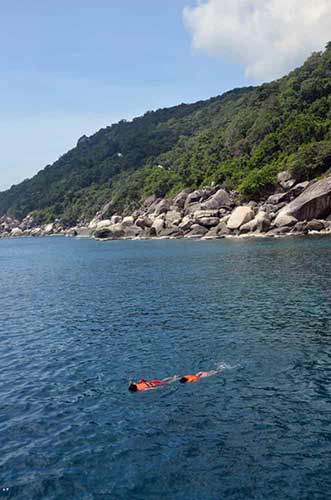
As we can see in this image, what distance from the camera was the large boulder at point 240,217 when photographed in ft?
247

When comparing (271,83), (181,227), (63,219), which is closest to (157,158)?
(63,219)

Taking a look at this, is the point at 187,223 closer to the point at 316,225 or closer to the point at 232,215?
the point at 232,215

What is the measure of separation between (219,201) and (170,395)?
71932mm

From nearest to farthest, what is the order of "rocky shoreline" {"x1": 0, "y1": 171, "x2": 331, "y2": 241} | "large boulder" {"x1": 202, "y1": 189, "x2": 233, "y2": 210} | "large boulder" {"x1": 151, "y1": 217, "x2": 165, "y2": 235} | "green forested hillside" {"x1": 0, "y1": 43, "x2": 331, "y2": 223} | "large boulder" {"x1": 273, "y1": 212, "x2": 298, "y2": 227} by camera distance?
"rocky shoreline" {"x1": 0, "y1": 171, "x2": 331, "y2": 241}, "large boulder" {"x1": 273, "y1": 212, "x2": 298, "y2": 227}, "green forested hillside" {"x1": 0, "y1": 43, "x2": 331, "y2": 223}, "large boulder" {"x1": 202, "y1": 189, "x2": 233, "y2": 210}, "large boulder" {"x1": 151, "y1": 217, "x2": 165, "y2": 235}

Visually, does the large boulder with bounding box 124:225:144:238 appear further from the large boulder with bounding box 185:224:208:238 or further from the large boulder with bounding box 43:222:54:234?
the large boulder with bounding box 43:222:54:234

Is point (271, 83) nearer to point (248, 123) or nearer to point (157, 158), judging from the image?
point (248, 123)

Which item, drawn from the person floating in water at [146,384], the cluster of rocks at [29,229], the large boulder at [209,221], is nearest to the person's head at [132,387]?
the person floating in water at [146,384]

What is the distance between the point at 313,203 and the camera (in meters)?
66.6

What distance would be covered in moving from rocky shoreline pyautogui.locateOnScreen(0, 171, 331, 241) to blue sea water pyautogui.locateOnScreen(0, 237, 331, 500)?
35.0m

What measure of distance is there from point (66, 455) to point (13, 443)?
6.27 feet

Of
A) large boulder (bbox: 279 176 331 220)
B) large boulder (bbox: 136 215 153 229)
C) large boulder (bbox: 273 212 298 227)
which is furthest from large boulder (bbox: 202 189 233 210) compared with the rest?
large boulder (bbox: 279 176 331 220)

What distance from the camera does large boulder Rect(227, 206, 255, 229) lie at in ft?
247

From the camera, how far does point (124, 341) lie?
2244 cm

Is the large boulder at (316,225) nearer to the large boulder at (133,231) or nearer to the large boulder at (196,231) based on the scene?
the large boulder at (196,231)
